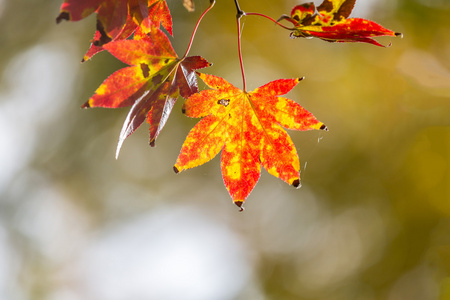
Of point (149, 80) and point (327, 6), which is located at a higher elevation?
point (327, 6)

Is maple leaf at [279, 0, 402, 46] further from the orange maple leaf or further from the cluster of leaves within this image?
the orange maple leaf

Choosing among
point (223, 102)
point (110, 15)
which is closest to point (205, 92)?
point (223, 102)

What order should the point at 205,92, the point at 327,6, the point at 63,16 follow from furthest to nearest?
the point at 205,92, the point at 327,6, the point at 63,16

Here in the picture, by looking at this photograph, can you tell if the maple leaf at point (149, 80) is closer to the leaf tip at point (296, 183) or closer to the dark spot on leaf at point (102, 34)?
the dark spot on leaf at point (102, 34)

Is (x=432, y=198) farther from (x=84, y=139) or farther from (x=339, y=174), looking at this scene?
(x=84, y=139)

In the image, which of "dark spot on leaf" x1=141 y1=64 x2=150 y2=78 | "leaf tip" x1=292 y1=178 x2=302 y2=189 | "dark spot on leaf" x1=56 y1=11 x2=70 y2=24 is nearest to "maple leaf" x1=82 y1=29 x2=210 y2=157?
"dark spot on leaf" x1=141 y1=64 x2=150 y2=78

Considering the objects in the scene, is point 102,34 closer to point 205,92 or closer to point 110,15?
point 110,15

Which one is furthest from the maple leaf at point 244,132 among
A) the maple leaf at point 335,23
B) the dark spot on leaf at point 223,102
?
the maple leaf at point 335,23
